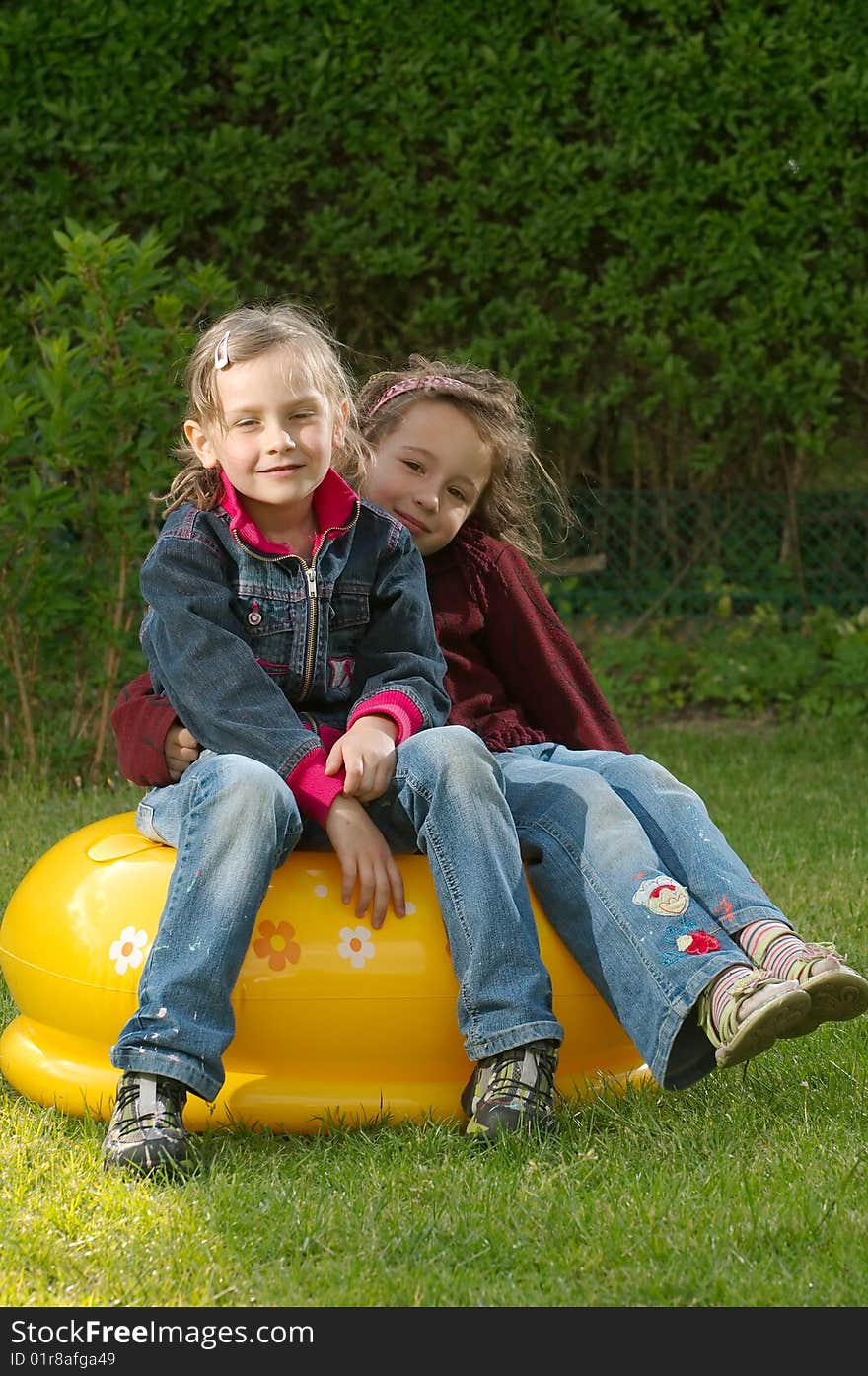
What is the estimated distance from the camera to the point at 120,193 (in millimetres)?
6250

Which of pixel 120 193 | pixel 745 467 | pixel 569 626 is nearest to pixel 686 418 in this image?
pixel 745 467

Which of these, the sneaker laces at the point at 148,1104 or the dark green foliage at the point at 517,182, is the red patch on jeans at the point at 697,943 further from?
the dark green foliage at the point at 517,182

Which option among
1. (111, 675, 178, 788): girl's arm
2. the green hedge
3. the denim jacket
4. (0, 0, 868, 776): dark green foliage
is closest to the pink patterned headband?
the denim jacket

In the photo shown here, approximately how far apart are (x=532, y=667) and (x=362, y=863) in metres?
0.77

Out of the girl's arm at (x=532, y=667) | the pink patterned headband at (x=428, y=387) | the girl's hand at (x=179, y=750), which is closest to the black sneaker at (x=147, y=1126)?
the girl's hand at (x=179, y=750)

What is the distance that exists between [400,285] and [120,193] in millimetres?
1117

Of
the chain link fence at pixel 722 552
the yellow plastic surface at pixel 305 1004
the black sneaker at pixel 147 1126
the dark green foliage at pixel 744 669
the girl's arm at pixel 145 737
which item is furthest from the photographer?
the chain link fence at pixel 722 552

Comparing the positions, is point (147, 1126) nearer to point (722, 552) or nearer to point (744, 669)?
point (744, 669)

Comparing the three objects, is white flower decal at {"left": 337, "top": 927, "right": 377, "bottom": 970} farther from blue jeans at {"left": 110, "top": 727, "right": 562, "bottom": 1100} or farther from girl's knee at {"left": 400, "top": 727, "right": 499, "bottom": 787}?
girl's knee at {"left": 400, "top": 727, "right": 499, "bottom": 787}

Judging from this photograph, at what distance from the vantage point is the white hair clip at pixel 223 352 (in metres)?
2.83

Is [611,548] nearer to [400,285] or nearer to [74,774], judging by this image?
[400,285]

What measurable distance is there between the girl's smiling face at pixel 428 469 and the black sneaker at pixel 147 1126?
1224 mm

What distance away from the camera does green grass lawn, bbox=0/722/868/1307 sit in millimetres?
2037

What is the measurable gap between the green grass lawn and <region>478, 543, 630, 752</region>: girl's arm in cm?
76
